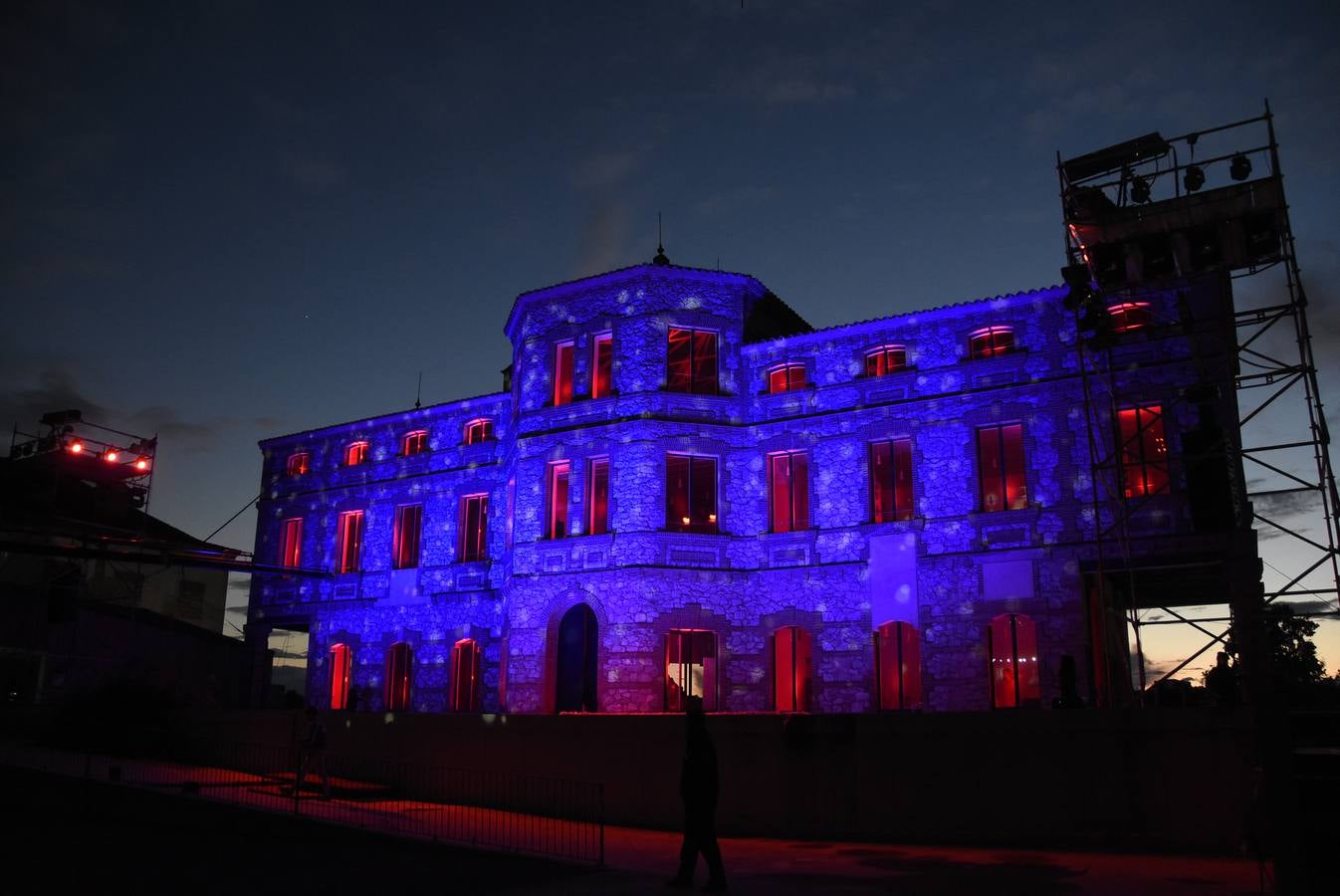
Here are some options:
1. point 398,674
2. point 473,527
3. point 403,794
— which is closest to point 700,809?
point 403,794

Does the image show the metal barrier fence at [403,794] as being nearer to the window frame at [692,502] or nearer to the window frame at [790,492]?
the window frame at [692,502]

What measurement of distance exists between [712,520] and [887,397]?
16.6ft

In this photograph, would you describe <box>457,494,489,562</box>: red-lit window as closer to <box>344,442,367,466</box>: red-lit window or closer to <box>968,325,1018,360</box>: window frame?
<box>344,442,367,466</box>: red-lit window

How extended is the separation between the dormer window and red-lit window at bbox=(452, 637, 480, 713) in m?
9.37

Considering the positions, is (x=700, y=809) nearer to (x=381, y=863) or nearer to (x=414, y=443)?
(x=381, y=863)

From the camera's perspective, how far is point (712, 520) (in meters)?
24.7

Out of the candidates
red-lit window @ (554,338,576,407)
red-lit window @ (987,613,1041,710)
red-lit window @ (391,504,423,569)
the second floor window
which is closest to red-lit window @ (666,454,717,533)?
red-lit window @ (554,338,576,407)

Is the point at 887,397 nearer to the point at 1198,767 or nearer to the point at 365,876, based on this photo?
the point at 1198,767

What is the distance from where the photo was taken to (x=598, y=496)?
24969mm

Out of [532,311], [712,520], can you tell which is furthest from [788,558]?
[532,311]

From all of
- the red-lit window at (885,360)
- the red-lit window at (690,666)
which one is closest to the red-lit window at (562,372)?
the red-lit window at (690,666)

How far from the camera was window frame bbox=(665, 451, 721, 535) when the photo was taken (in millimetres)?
24406

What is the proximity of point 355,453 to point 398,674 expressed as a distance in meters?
7.51

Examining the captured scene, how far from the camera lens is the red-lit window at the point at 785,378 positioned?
25438mm
